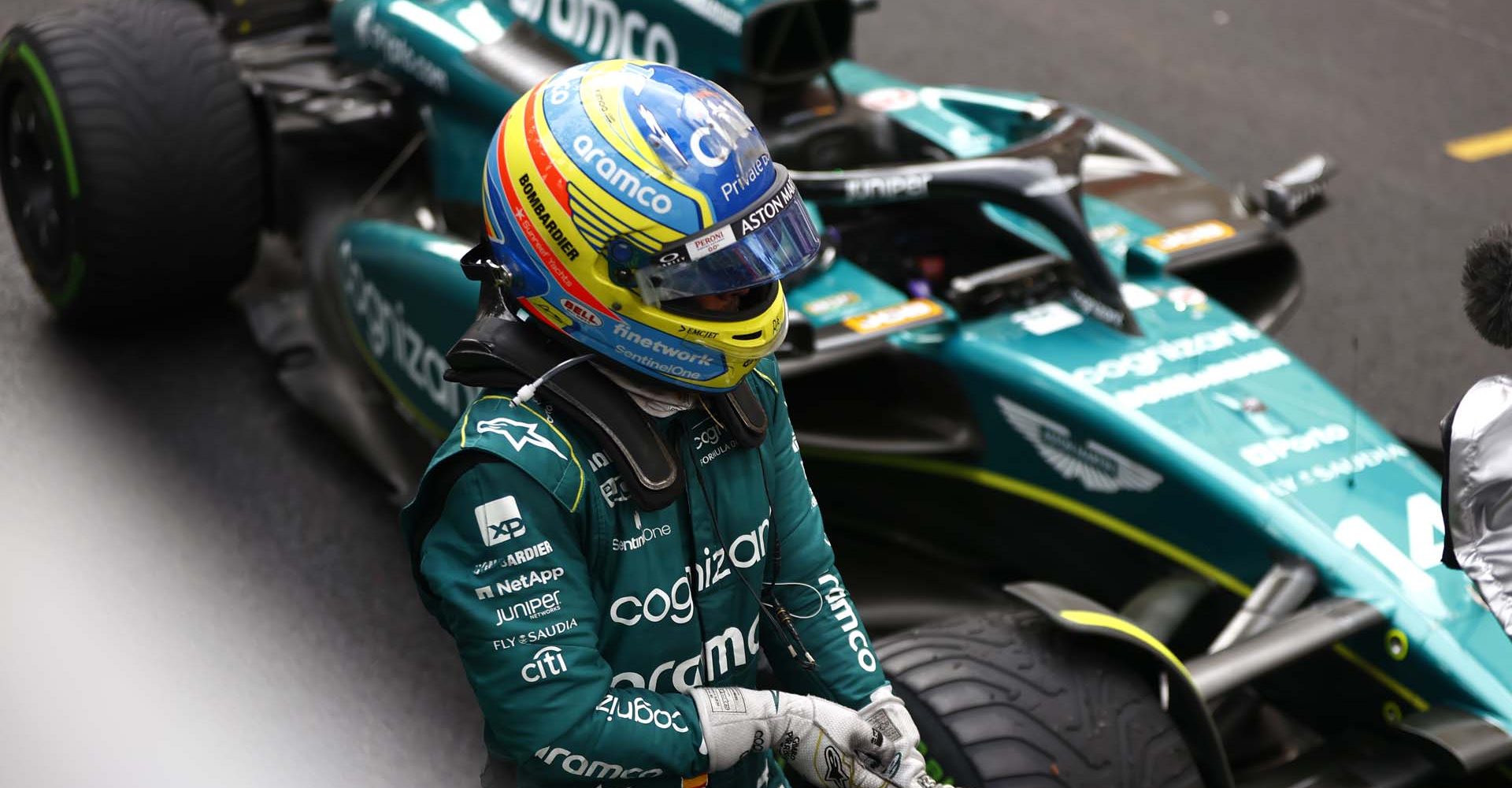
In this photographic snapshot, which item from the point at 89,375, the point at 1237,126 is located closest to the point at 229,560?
the point at 89,375

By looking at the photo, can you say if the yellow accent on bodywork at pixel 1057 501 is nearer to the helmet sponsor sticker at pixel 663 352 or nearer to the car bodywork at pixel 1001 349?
the car bodywork at pixel 1001 349

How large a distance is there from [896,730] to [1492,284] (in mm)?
1032

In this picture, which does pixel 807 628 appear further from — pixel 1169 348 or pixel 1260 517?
pixel 1169 348

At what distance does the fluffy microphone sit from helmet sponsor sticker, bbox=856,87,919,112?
2.56m

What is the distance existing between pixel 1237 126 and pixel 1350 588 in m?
4.62

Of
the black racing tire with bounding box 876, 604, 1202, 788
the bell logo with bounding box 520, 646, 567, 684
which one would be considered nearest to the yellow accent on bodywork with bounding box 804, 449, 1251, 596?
the black racing tire with bounding box 876, 604, 1202, 788

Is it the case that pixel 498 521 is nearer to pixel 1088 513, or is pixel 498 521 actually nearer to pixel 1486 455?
pixel 1486 455

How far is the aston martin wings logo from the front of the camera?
137 inches

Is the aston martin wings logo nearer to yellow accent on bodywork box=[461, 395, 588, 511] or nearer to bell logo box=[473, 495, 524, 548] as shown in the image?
yellow accent on bodywork box=[461, 395, 588, 511]

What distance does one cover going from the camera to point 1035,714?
109 inches

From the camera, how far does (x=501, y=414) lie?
82.4 inches

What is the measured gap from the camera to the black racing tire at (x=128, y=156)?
186 inches

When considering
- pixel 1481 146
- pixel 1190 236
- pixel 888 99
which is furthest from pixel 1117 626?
pixel 1481 146

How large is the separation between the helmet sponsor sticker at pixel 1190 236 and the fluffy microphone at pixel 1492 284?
1.87 meters
